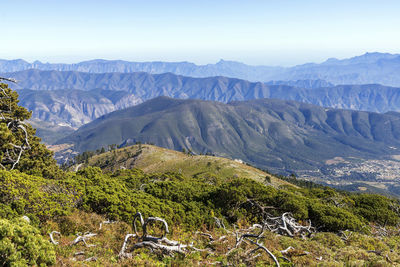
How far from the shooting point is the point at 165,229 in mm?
16188

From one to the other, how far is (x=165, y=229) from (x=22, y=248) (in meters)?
7.86

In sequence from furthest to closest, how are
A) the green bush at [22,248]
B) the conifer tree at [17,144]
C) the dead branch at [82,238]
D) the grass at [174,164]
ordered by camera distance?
the grass at [174,164] < the conifer tree at [17,144] < the dead branch at [82,238] < the green bush at [22,248]

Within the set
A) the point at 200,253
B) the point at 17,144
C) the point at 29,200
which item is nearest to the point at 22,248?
the point at 29,200

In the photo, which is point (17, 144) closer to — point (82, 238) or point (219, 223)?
point (82, 238)

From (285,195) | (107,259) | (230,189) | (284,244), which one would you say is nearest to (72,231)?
(107,259)

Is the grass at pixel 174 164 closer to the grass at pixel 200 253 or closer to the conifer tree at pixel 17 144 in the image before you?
the conifer tree at pixel 17 144

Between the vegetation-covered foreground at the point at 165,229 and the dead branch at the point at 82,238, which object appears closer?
the vegetation-covered foreground at the point at 165,229

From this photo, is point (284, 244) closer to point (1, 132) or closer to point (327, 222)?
point (327, 222)

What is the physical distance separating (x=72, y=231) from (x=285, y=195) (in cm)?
2043

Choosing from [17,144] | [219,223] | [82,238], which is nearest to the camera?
[82,238]

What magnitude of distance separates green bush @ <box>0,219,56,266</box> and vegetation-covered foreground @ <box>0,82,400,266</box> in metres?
0.04

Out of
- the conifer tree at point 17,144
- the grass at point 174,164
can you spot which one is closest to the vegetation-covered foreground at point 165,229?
the conifer tree at point 17,144

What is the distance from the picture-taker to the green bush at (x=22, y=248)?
31.6ft

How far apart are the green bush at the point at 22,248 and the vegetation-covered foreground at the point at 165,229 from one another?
0.04m
